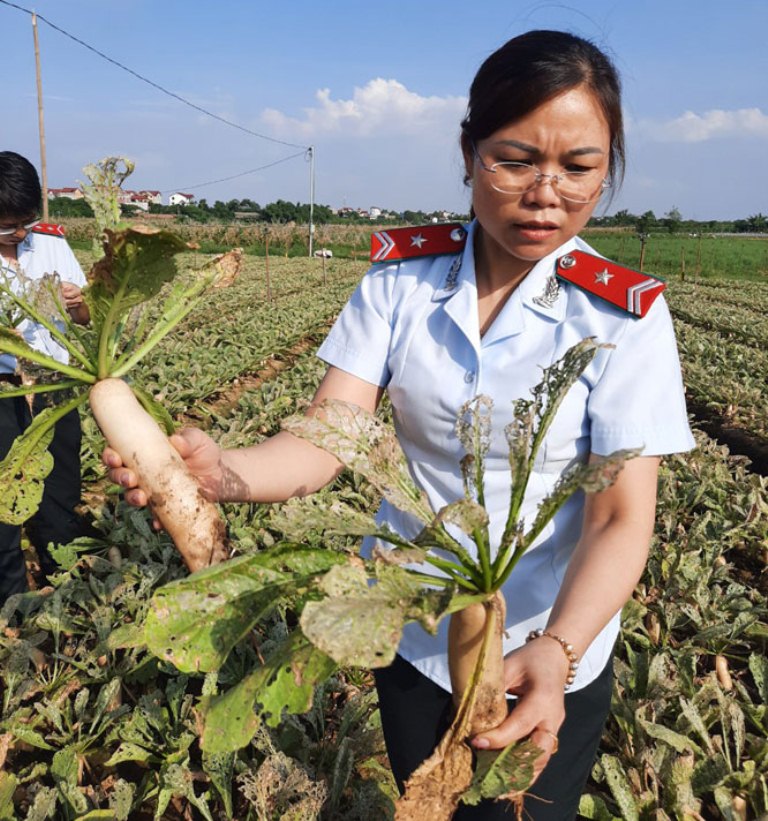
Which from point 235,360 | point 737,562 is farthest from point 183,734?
point 235,360

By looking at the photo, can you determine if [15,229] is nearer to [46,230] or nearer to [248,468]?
[46,230]

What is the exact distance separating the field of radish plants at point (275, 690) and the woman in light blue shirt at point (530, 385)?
1.10ft

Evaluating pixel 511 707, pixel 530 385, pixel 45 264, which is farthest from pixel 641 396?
pixel 45 264

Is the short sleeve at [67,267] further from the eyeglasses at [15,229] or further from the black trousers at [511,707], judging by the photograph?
the black trousers at [511,707]

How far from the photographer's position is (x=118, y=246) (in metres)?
1.13

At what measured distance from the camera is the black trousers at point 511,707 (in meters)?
1.35

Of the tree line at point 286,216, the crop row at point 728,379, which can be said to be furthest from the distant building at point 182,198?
the crop row at point 728,379

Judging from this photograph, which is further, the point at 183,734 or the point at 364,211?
the point at 364,211

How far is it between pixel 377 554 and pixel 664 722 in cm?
208

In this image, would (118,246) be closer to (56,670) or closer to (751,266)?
(56,670)

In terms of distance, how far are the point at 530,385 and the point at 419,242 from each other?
0.43m

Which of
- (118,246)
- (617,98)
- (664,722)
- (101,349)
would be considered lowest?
(664,722)

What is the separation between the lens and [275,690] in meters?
0.90

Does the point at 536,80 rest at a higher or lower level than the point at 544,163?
higher
